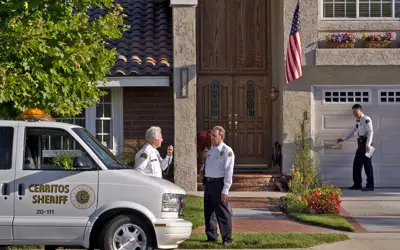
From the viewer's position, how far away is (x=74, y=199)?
9883 mm

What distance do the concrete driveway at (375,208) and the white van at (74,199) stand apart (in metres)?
4.38

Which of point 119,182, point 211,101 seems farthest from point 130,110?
point 119,182

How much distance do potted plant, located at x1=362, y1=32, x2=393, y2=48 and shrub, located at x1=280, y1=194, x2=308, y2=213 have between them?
4438mm

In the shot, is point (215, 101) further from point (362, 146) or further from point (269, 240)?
point (269, 240)

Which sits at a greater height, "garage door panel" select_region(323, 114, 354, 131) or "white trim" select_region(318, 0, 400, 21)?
"white trim" select_region(318, 0, 400, 21)

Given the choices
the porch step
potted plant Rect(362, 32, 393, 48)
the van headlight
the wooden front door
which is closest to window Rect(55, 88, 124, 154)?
the wooden front door

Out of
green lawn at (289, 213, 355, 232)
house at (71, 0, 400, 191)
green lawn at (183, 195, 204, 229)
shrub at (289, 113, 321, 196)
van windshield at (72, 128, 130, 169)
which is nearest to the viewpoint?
van windshield at (72, 128, 130, 169)

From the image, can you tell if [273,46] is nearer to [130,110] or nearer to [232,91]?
[232,91]

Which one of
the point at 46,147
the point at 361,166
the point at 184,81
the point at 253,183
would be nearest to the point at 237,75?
the point at 184,81

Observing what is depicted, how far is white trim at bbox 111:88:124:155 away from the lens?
61.4 feet

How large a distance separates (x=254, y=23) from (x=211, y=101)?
206 cm

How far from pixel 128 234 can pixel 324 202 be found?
17.0ft

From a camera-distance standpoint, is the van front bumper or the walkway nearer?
the van front bumper

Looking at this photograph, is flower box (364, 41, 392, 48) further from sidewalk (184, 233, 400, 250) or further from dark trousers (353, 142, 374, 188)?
sidewalk (184, 233, 400, 250)
